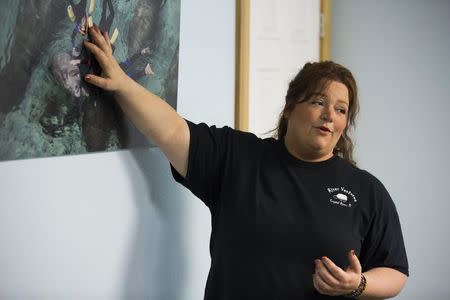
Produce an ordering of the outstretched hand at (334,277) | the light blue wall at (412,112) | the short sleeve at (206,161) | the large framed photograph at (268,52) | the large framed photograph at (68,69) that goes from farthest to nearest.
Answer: the light blue wall at (412,112), the large framed photograph at (268,52), the short sleeve at (206,161), the outstretched hand at (334,277), the large framed photograph at (68,69)

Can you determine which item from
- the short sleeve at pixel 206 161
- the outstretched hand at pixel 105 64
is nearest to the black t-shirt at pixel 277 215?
the short sleeve at pixel 206 161

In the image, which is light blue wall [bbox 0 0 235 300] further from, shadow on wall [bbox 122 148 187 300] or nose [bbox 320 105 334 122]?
nose [bbox 320 105 334 122]

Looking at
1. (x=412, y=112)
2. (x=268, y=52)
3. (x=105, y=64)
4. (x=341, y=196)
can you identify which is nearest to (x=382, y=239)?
(x=341, y=196)

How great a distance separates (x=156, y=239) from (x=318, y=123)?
1.73 feet

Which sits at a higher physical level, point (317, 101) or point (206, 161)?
point (317, 101)

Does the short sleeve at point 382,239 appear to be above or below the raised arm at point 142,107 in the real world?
below

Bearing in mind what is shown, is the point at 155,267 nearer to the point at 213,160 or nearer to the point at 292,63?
the point at 213,160

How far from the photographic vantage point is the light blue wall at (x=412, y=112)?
2.71 metres

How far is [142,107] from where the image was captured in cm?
124

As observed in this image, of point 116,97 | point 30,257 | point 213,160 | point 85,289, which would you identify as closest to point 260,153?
point 213,160

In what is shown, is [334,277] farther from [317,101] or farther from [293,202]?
[317,101]

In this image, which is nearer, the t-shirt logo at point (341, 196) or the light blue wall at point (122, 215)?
the light blue wall at point (122, 215)

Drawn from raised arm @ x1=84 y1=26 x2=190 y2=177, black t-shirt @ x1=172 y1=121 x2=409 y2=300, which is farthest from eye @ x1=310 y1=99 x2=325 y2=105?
raised arm @ x1=84 y1=26 x2=190 y2=177

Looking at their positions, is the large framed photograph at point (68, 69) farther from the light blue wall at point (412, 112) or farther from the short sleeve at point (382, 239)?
the light blue wall at point (412, 112)
